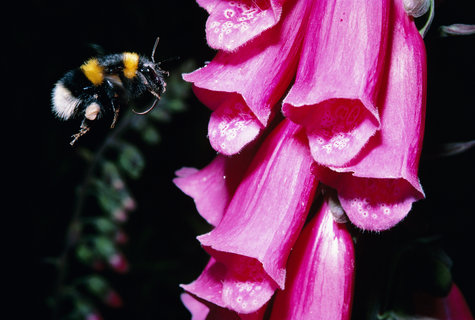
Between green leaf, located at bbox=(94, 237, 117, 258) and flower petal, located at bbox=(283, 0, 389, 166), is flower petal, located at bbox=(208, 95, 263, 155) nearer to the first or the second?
flower petal, located at bbox=(283, 0, 389, 166)

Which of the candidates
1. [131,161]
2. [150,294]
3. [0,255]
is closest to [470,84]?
[131,161]

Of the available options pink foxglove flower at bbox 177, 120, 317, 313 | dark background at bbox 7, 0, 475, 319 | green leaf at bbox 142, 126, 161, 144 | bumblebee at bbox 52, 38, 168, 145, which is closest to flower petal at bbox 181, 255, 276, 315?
pink foxglove flower at bbox 177, 120, 317, 313

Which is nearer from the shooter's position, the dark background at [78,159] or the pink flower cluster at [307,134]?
the pink flower cluster at [307,134]

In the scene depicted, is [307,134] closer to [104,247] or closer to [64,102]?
[64,102]

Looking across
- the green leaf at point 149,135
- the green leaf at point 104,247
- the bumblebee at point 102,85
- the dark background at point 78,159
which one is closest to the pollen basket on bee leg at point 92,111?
the bumblebee at point 102,85

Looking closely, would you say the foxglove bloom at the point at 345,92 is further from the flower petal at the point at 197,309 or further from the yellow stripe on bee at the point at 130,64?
the yellow stripe on bee at the point at 130,64
